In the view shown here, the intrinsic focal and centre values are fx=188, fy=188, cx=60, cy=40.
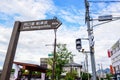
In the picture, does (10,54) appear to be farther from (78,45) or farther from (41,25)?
(78,45)

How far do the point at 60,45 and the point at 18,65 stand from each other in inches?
757

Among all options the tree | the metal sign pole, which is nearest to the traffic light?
the metal sign pole

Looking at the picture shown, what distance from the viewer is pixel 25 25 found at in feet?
35.7

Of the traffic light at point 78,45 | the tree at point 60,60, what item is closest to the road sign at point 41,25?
the traffic light at point 78,45

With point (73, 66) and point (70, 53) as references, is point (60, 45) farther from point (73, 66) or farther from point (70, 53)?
point (73, 66)

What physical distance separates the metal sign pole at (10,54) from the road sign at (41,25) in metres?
0.37

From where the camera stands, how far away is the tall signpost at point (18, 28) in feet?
31.9

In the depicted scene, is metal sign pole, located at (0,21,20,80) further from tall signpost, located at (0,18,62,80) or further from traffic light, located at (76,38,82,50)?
traffic light, located at (76,38,82,50)

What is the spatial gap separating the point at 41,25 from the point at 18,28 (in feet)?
4.90

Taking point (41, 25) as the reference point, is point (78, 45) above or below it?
below

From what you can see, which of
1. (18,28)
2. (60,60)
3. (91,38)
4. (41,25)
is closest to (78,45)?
(91,38)

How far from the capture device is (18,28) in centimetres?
1091

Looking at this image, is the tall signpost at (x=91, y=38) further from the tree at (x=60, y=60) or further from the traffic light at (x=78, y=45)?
the tree at (x=60, y=60)

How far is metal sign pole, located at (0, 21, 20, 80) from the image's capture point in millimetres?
9594
